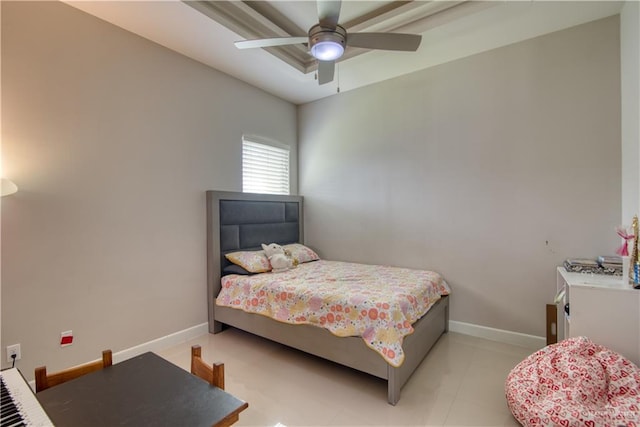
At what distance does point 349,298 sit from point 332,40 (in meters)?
1.81

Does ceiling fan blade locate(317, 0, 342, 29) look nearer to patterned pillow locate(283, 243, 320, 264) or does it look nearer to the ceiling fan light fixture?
the ceiling fan light fixture

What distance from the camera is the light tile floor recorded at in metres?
1.95

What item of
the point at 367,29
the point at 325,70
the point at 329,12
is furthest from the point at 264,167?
the point at 329,12

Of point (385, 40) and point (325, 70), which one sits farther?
point (325, 70)

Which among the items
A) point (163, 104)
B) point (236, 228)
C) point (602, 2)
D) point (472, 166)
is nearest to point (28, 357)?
point (236, 228)

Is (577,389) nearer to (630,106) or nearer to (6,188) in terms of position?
(630,106)

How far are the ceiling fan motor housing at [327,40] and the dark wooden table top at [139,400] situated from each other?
1.99 m

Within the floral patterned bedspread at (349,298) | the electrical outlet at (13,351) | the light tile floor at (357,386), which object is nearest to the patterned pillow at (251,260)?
the floral patterned bedspread at (349,298)

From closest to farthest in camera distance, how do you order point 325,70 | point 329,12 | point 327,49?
point 329,12, point 327,49, point 325,70

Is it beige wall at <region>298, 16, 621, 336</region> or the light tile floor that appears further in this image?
beige wall at <region>298, 16, 621, 336</region>

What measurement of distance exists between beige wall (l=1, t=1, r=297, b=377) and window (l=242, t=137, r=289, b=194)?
1.44ft

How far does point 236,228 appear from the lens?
11.6 ft

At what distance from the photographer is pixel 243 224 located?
143 inches

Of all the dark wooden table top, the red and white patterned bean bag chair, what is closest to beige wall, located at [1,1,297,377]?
the dark wooden table top
